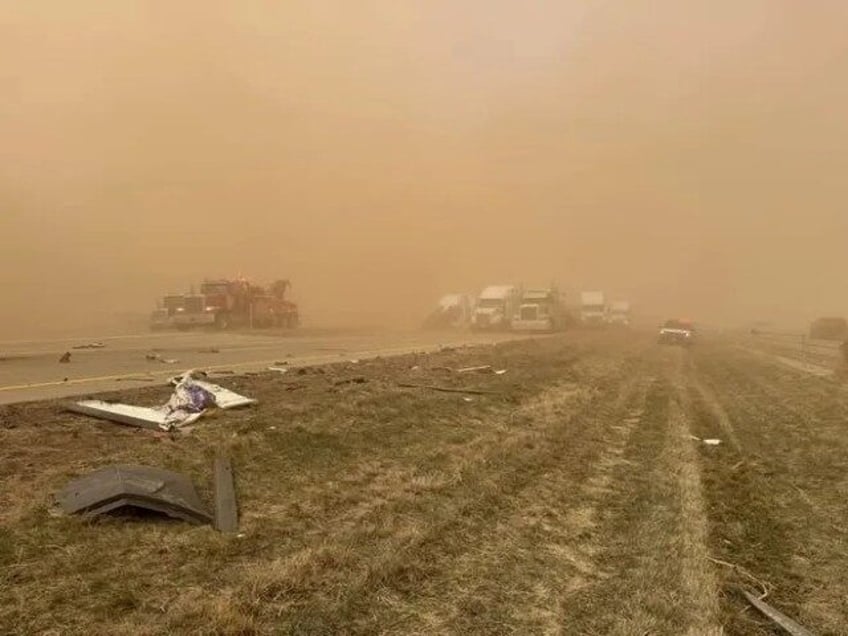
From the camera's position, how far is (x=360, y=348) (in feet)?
89.2

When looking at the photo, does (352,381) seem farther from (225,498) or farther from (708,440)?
(225,498)

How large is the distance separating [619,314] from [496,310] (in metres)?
16.6

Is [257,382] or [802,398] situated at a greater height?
[257,382]

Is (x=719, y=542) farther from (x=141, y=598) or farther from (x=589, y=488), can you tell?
(x=141, y=598)

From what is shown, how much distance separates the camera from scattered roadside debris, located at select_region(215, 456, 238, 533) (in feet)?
19.0

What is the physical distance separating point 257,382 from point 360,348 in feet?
43.5

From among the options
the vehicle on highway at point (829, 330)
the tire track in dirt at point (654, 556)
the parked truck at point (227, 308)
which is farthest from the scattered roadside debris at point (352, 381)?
the vehicle on highway at point (829, 330)

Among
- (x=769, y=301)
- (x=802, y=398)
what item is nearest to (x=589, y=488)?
(x=802, y=398)

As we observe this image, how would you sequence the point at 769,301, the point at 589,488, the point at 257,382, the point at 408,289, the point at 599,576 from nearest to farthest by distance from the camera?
the point at 599,576
the point at 589,488
the point at 257,382
the point at 408,289
the point at 769,301

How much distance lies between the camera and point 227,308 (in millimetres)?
40625

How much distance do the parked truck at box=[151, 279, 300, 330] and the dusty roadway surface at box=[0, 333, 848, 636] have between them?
89.6 ft

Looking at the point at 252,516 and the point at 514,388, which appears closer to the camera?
the point at 252,516

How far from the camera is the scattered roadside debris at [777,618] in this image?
15.9 feet

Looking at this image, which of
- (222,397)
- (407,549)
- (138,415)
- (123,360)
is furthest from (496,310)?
(407,549)
